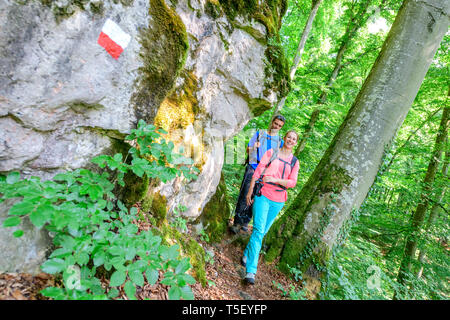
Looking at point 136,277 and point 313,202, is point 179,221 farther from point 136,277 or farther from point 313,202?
point 313,202

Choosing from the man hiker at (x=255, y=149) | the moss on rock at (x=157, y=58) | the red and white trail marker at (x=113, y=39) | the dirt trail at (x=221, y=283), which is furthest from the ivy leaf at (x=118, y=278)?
the man hiker at (x=255, y=149)

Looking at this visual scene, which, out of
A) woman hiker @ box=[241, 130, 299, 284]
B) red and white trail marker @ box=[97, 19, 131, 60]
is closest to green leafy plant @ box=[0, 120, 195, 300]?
red and white trail marker @ box=[97, 19, 131, 60]

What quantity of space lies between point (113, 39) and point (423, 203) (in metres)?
8.75

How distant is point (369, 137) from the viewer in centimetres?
404

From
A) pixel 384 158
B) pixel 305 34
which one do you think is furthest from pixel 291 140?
pixel 305 34

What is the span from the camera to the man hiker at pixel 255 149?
4555mm

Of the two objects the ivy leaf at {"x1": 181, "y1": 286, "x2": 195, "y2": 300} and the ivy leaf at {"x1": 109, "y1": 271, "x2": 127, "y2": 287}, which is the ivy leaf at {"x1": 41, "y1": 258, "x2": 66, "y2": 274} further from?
the ivy leaf at {"x1": 181, "y1": 286, "x2": 195, "y2": 300}

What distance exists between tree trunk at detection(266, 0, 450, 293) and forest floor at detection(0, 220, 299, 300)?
409 millimetres

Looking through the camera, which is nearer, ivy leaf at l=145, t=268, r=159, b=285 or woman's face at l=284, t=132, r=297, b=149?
ivy leaf at l=145, t=268, r=159, b=285

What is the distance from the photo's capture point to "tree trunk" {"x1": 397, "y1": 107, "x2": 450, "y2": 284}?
22.2 feet

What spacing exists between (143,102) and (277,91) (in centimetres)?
311

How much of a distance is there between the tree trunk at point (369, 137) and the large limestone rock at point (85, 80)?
2.44m

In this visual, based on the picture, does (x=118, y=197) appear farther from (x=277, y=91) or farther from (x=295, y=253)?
(x=277, y=91)
